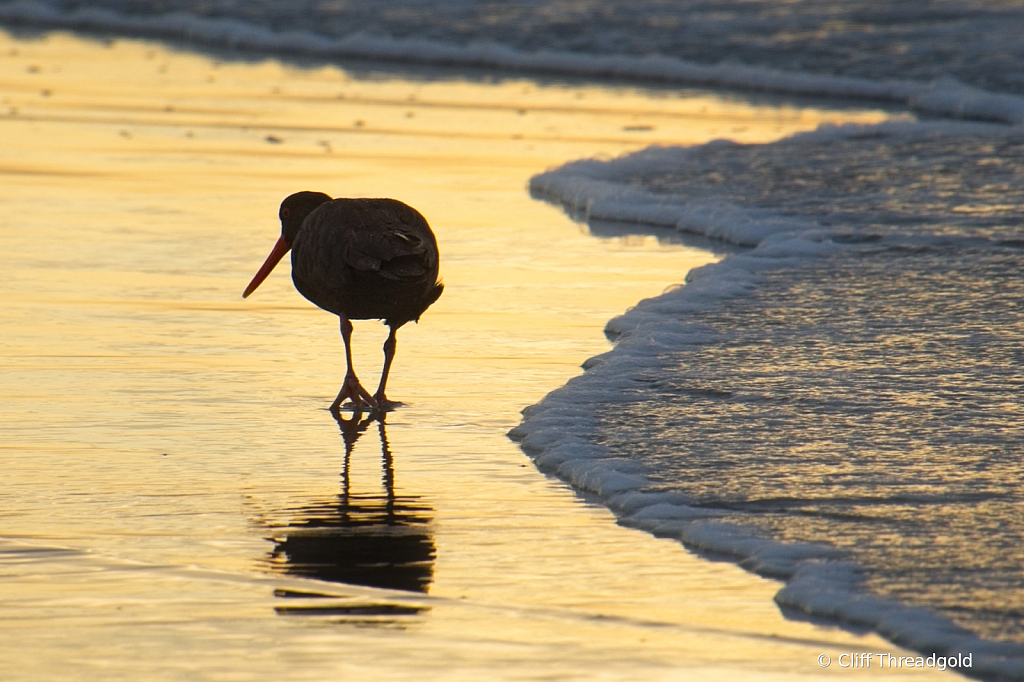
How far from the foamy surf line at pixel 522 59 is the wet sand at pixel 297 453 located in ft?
20.2

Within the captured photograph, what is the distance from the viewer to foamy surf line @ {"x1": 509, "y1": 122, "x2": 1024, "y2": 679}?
4.10m

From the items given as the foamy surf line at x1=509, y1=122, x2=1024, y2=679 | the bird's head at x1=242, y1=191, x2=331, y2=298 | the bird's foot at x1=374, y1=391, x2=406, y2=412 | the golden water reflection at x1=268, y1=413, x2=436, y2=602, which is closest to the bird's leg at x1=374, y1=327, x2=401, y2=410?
the bird's foot at x1=374, y1=391, x2=406, y2=412

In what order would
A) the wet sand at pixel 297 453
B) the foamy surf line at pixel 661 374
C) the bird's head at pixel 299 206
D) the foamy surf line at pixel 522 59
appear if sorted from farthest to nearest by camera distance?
the foamy surf line at pixel 522 59 < the bird's head at pixel 299 206 < the foamy surf line at pixel 661 374 < the wet sand at pixel 297 453

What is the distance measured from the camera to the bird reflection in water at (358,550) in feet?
13.8

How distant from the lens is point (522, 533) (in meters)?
4.76

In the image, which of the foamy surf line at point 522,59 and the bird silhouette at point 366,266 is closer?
the bird silhouette at point 366,266

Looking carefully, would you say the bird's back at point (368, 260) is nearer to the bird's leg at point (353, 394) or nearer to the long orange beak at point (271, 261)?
the bird's leg at point (353, 394)

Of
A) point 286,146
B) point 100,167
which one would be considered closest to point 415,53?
point 286,146

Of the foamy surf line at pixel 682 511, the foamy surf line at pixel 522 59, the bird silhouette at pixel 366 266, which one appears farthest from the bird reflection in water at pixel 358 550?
the foamy surf line at pixel 522 59

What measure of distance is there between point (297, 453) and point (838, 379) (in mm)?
2113

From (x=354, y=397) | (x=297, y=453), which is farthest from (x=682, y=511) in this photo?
(x=354, y=397)

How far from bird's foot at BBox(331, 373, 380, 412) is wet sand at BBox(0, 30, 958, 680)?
0.32 feet

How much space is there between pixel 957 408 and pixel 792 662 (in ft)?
7.52

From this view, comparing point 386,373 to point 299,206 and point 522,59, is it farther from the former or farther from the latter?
point 522,59
